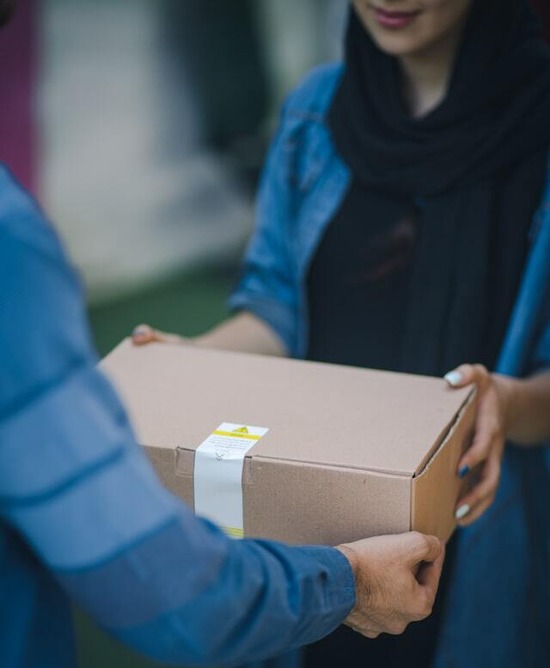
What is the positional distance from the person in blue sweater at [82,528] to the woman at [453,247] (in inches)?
24.7

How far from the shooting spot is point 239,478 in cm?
120

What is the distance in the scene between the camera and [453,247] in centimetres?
163

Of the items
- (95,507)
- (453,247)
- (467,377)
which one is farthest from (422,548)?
(453,247)

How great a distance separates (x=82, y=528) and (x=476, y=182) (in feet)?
3.22

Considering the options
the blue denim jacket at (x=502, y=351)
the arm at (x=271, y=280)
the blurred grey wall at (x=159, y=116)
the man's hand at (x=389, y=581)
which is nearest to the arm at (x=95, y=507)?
the man's hand at (x=389, y=581)

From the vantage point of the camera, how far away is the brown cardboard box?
3.84ft

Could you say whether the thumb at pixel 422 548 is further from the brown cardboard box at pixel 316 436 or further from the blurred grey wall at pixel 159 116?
the blurred grey wall at pixel 159 116

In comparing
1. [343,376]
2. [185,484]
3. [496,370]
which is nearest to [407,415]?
[343,376]

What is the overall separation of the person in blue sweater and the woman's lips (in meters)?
0.88

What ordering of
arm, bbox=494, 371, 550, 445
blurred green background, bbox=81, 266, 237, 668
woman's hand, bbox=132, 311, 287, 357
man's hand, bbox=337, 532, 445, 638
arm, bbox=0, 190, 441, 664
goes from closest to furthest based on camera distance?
arm, bbox=0, 190, 441, 664 → man's hand, bbox=337, 532, 445, 638 → arm, bbox=494, 371, 550, 445 → woman's hand, bbox=132, 311, 287, 357 → blurred green background, bbox=81, 266, 237, 668

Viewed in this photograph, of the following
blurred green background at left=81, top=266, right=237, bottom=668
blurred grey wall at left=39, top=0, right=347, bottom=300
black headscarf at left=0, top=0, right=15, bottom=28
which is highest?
black headscarf at left=0, top=0, right=15, bottom=28

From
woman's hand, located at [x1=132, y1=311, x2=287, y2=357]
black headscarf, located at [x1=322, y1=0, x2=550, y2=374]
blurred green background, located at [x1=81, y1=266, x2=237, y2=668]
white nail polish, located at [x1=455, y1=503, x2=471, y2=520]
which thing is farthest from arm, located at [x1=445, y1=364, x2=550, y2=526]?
blurred green background, located at [x1=81, y1=266, x2=237, y2=668]

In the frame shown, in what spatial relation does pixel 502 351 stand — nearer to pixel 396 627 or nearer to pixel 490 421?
pixel 490 421

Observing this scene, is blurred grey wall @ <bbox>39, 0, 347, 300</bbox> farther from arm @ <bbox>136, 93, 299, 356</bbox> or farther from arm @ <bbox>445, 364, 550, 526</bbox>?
arm @ <bbox>445, 364, 550, 526</bbox>
